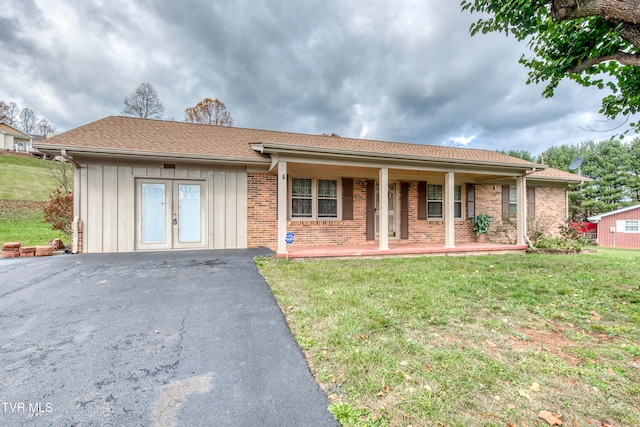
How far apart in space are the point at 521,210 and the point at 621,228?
59.6 ft

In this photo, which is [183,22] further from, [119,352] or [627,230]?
[627,230]

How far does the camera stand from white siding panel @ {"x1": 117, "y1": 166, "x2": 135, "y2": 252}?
7141 mm

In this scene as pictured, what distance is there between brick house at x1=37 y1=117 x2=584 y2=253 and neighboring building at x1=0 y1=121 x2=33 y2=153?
40854 millimetres

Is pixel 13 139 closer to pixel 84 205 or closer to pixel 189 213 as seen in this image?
pixel 84 205

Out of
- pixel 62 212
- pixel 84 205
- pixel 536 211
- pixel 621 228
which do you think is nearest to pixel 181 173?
pixel 84 205

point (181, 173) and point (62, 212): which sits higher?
point (181, 173)

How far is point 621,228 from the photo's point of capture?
19.5 meters

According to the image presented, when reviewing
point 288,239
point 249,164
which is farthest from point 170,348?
point 249,164

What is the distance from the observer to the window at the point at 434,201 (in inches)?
406

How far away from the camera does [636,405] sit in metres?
1.91

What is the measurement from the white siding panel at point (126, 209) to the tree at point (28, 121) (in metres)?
51.4

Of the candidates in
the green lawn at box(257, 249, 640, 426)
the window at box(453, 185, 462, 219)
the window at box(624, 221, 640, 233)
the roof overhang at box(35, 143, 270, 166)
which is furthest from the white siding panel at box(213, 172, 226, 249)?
the window at box(624, 221, 640, 233)

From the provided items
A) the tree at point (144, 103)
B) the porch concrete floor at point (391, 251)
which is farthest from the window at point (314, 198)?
the tree at point (144, 103)

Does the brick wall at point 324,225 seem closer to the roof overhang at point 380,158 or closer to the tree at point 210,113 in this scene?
the roof overhang at point 380,158
